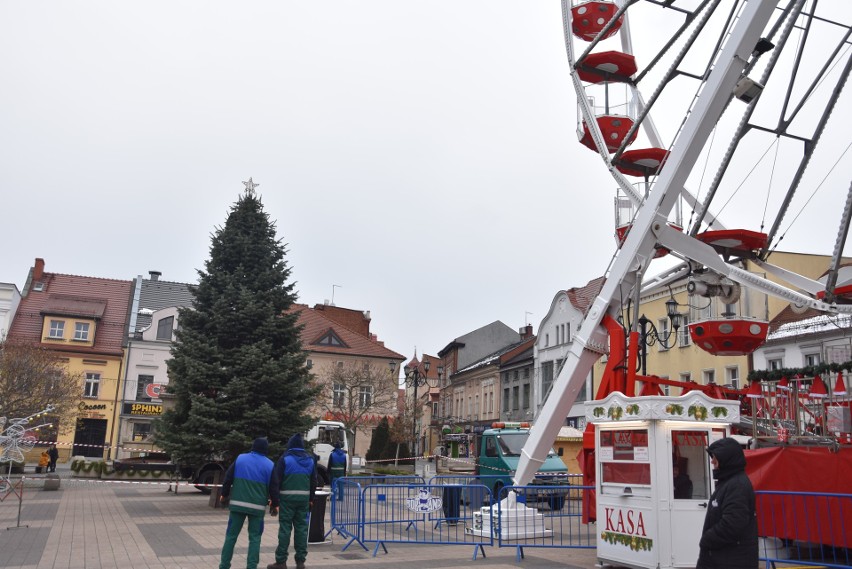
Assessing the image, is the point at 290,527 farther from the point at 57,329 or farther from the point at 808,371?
the point at 57,329

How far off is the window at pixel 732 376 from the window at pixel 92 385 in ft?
127

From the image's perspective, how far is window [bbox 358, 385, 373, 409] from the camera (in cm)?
4437

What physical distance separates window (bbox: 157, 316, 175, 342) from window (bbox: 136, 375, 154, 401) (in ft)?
9.60

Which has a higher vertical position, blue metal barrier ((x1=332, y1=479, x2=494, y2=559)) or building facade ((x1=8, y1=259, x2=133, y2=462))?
building facade ((x1=8, y1=259, x2=133, y2=462))

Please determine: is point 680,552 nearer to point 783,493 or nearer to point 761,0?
point 783,493

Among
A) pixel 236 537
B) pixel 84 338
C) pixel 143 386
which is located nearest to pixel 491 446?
pixel 236 537

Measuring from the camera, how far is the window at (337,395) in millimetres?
44425

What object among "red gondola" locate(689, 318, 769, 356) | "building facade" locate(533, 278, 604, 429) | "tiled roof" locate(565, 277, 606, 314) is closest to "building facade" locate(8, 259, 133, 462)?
"building facade" locate(533, 278, 604, 429)

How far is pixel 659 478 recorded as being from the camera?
10367 millimetres

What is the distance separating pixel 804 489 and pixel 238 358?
558 inches

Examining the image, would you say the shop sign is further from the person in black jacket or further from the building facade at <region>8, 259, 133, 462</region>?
the person in black jacket

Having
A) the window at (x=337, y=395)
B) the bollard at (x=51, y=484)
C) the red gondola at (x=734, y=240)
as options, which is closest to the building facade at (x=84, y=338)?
the window at (x=337, y=395)

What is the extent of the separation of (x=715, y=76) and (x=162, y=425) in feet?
53.6

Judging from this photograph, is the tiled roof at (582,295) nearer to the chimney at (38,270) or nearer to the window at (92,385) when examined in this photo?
the window at (92,385)
